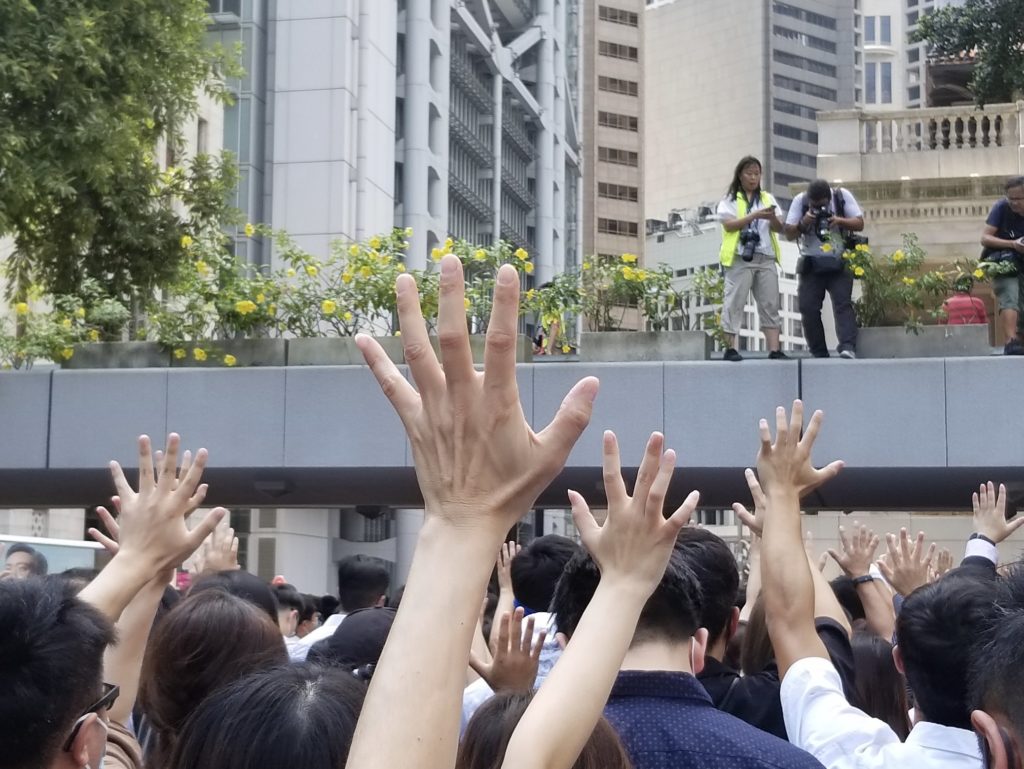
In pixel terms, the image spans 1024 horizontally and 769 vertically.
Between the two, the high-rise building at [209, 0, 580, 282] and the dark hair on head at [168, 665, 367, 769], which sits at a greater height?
the high-rise building at [209, 0, 580, 282]

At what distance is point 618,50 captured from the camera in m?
107

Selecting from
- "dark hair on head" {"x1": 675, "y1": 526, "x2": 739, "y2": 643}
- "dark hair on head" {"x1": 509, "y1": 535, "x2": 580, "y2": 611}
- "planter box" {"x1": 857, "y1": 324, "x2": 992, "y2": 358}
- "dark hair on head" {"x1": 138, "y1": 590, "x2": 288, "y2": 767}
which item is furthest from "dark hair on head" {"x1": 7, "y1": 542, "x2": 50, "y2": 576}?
"planter box" {"x1": 857, "y1": 324, "x2": 992, "y2": 358}

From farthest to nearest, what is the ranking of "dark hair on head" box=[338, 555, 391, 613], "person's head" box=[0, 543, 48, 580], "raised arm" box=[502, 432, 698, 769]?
"dark hair on head" box=[338, 555, 391, 613] < "person's head" box=[0, 543, 48, 580] < "raised arm" box=[502, 432, 698, 769]

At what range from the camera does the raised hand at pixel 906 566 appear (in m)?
5.57

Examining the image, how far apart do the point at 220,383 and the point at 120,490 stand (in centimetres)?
1089

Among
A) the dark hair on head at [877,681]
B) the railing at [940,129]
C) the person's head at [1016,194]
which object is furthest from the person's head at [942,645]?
the railing at [940,129]

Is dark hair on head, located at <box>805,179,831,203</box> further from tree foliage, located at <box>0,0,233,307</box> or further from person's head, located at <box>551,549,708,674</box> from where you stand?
person's head, located at <box>551,549,708,674</box>

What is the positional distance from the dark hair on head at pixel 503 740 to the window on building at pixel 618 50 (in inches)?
4152

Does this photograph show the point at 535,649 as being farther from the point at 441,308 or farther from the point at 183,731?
the point at 441,308

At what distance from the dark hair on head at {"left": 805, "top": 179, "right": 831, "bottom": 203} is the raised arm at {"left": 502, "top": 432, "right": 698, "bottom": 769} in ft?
34.8

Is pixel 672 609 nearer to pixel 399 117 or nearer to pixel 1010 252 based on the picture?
pixel 1010 252

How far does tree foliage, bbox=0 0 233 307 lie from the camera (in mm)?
16406

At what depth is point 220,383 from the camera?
1486cm

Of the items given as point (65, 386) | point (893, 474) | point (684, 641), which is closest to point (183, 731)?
point (684, 641)
